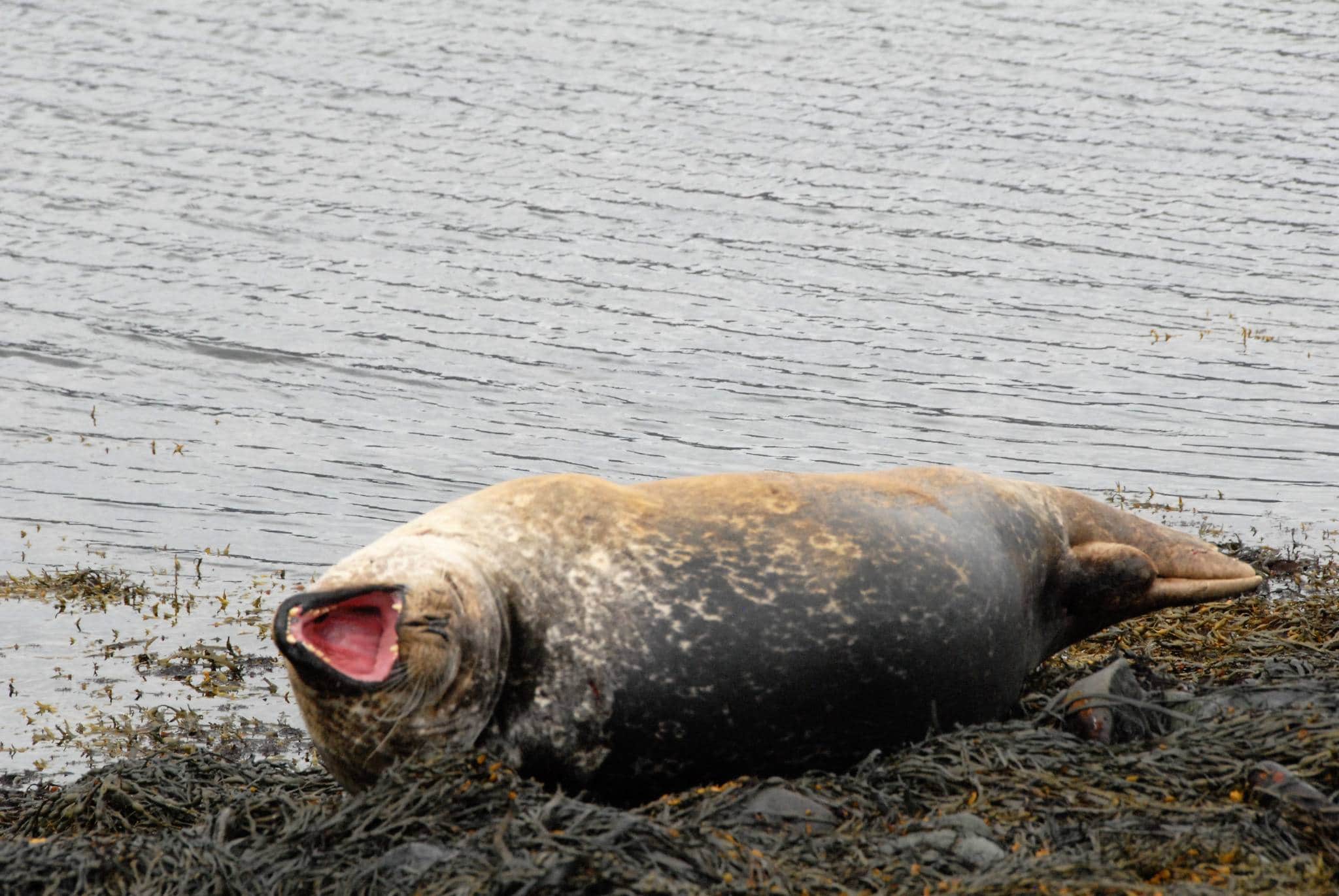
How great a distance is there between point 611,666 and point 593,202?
1110cm

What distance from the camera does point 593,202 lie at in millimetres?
15414

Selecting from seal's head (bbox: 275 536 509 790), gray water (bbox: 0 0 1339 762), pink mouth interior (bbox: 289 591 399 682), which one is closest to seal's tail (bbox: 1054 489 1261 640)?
seal's head (bbox: 275 536 509 790)

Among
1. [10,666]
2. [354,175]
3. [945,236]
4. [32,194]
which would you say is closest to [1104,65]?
[945,236]

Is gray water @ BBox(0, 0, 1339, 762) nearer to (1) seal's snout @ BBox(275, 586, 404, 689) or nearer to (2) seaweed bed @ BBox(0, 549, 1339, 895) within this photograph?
(2) seaweed bed @ BBox(0, 549, 1339, 895)

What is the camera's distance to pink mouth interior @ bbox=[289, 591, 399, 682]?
4355 mm

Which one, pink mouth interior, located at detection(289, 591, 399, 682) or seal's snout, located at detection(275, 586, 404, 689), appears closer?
seal's snout, located at detection(275, 586, 404, 689)

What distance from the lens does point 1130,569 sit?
19.2ft

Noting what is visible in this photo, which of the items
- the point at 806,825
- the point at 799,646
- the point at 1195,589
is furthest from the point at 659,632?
the point at 1195,589

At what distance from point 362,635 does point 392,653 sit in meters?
0.11

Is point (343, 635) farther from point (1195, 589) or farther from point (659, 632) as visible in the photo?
point (1195, 589)

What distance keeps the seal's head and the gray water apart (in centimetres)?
293

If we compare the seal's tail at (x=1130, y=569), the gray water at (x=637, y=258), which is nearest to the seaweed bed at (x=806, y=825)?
the seal's tail at (x=1130, y=569)

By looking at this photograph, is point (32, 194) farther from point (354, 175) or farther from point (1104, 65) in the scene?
point (1104, 65)

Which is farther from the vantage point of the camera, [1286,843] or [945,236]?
[945,236]
